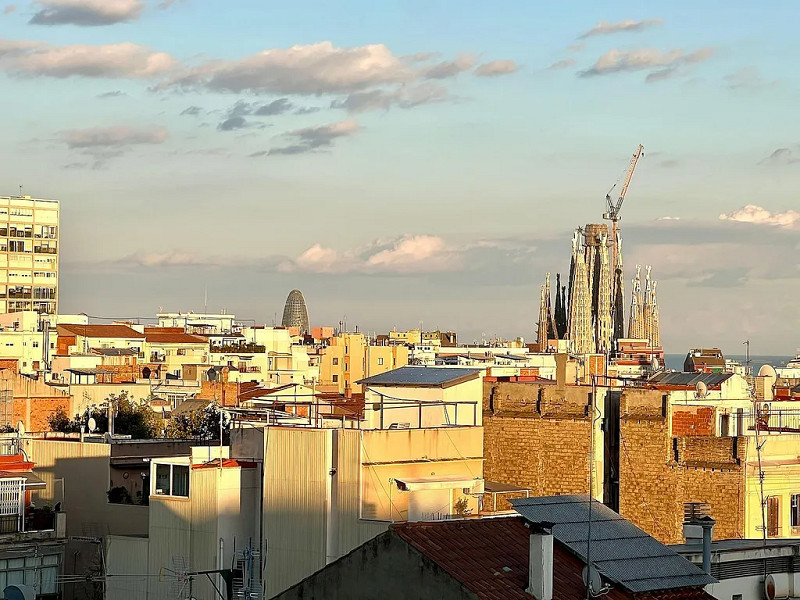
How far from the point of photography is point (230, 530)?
84.7ft

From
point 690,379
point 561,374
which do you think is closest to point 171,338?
point 690,379

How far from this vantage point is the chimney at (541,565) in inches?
606

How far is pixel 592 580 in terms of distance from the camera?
15.8m

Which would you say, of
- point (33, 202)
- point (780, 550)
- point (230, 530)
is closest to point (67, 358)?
point (33, 202)

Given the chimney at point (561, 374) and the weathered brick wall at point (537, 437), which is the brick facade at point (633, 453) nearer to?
the weathered brick wall at point (537, 437)

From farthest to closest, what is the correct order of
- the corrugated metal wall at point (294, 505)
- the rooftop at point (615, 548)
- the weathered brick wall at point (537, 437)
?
the weathered brick wall at point (537, 437) → the corrugated metal wall at point (294, 505) → the rooftop at point (615, 548)

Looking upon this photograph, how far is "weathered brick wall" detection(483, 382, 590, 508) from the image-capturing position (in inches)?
1358

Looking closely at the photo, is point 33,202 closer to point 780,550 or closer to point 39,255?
point 39,255

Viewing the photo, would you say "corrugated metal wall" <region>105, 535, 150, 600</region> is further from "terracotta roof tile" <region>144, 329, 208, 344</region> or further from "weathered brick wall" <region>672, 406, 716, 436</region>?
"terracotta roof tile" <region>144, 329, 208, 344</region>

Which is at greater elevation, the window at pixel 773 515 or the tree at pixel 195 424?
the tree at pixel 195 424

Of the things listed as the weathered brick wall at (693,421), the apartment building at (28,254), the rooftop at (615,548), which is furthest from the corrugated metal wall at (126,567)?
the apartment building at (28,254)

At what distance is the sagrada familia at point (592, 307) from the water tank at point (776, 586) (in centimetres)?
16183

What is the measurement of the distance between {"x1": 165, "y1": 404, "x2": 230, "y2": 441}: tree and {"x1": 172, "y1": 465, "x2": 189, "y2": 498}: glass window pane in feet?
62.1

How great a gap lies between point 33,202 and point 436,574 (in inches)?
4567
